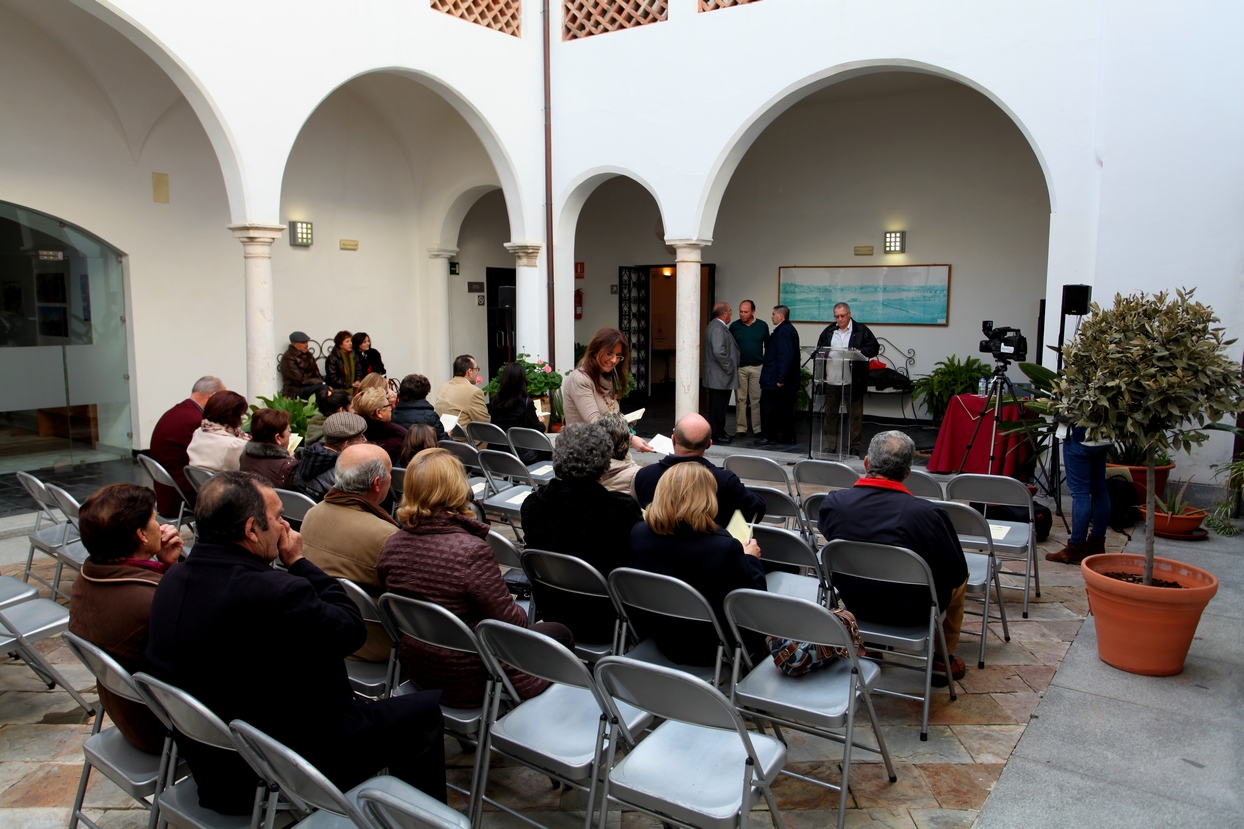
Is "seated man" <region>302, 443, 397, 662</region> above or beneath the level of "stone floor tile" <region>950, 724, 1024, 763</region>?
above

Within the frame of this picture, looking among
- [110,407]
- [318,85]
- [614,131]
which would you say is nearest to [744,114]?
[614,131]

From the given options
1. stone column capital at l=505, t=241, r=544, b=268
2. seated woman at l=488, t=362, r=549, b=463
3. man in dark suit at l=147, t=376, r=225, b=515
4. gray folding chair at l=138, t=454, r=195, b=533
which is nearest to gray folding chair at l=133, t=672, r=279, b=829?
gray folding chair at l=138, t=454, r=195, b=533

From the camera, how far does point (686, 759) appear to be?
245cm

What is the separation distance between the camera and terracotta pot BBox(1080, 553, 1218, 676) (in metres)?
3.72

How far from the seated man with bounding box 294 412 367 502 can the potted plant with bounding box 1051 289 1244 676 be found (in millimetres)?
3398

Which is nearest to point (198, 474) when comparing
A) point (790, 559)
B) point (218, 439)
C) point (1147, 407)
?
point (218, 439)

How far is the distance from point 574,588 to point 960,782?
4.97 ft

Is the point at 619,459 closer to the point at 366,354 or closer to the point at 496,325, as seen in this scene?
the point at 366,354

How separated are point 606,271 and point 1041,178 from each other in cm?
651

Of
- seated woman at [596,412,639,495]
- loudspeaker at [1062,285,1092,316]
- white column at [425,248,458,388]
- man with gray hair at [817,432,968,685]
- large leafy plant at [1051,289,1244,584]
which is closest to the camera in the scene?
man with gray hair at [817,432,968,685]

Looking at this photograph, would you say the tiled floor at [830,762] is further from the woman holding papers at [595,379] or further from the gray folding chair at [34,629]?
the woman holding papers at [595,379]

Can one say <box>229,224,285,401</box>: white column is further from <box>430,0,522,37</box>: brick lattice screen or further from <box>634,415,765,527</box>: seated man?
<box>634,415,765,527</box>: seated man

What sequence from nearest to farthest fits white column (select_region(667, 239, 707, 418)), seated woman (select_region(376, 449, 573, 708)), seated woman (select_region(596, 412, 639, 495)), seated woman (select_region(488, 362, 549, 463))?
seated woman (select_region(376, 449, 573, 708)), seated woman (select_region(596, 412, 639, 495)), seated woman (select_region(488, 362, 549, 463)), white column (select_region(667, 239, 707, 418))

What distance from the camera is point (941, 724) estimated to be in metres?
3.51
